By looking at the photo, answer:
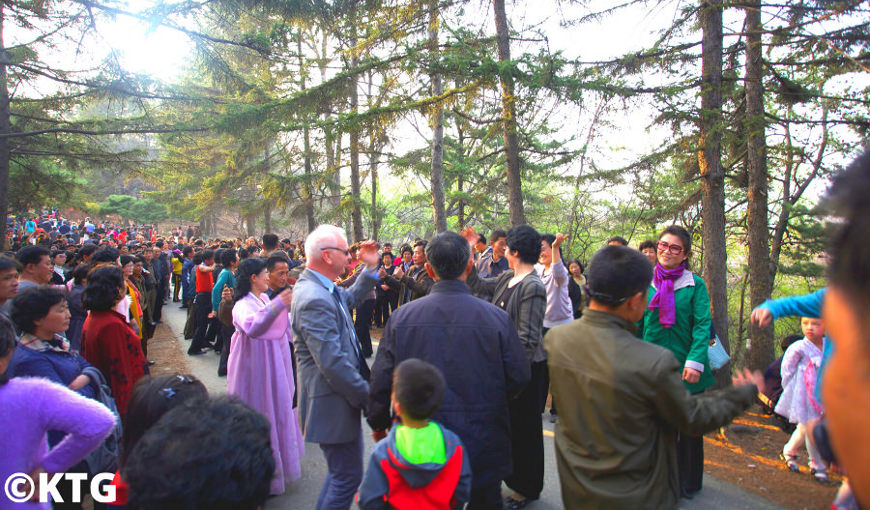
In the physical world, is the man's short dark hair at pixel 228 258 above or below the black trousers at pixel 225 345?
above

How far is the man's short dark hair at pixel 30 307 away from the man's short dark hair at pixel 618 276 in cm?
351

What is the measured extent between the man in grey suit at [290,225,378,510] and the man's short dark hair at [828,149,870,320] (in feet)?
8.67

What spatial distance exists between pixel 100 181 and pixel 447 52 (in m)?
53.8

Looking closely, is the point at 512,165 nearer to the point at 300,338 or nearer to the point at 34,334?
the point at 300,338

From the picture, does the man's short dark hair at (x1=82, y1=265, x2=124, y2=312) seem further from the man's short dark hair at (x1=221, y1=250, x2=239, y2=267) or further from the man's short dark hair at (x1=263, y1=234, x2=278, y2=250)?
the man's short dark hair at (x1=263, y1=234, x2=278, y2=250)

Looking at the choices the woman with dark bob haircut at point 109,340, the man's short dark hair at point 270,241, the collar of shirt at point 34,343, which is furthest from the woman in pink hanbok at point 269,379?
the man's short dark hair at point 270,241

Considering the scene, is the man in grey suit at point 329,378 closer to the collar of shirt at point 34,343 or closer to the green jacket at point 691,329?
the collar of shirt at point 34,343

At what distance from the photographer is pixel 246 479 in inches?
50.3

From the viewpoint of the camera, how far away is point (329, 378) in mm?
2936

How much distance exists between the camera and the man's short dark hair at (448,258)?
9.70 ft

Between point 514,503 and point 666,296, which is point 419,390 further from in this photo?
point 666,296

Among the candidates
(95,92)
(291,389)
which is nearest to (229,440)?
(291,389)

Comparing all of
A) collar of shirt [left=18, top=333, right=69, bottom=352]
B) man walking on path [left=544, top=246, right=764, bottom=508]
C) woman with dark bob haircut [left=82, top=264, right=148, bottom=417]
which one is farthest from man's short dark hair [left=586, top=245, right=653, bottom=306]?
woman with dark bob haircut [left=82, top=264, right=148, bottom=417]

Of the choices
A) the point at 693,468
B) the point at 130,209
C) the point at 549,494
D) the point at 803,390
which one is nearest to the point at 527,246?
the point at 549,494
